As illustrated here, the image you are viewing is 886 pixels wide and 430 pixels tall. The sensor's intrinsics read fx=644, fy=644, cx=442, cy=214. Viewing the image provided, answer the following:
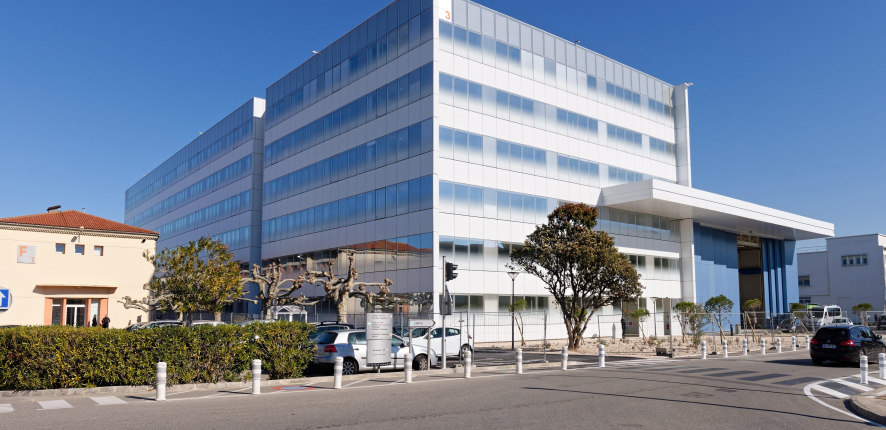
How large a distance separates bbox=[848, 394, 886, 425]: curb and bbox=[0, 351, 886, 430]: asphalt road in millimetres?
240

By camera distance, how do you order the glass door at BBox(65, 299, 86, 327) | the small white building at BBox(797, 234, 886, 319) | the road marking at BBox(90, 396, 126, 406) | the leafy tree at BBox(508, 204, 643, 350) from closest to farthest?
1. the road marking at BBox(90, 396, 126, 406)
2. the leafy tree at BBox(508, 204, 643, 350)
3. the glass door at BBox(65, 299, 86, 327)
4. the small white building at BBox(797, 234, 886, 319)

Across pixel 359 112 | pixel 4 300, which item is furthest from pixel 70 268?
pixel 4 300

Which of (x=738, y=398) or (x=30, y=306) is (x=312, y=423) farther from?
(x=30, y=306)

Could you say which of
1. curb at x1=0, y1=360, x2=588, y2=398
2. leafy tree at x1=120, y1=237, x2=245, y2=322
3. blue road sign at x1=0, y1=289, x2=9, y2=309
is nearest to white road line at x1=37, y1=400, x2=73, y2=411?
curb at x1=0, y1=360, x2=588, y2=398

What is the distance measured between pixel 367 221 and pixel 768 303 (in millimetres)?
40390

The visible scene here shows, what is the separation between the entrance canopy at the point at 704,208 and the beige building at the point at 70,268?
31108 millimetres

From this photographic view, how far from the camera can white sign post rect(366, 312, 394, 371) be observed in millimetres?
19078

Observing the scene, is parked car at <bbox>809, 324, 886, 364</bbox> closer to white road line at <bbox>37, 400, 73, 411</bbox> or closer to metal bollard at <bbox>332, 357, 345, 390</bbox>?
metal bollard at <bbox>332, 357, 345, 390</bbox>

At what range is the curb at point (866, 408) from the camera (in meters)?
11.0

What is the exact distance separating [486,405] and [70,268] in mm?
33435

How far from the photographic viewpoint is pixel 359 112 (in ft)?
139

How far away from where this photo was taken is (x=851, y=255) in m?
75.8

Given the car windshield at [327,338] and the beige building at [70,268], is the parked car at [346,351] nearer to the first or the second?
the car windshield at [327,338]

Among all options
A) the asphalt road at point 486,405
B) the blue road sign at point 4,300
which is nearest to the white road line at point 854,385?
the asphalt road at point 486,405
